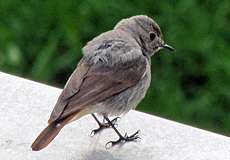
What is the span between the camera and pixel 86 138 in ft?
18.9

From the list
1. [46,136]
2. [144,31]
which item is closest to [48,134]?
[46,136]

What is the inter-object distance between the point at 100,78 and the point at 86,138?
39cm

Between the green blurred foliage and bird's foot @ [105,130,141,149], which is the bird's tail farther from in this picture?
the green blurred foliage

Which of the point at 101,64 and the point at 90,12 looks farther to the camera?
the point at 90,12

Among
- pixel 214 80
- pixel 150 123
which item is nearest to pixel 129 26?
pixel 150 123

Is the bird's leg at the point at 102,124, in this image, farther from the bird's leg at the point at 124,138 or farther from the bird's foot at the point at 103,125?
the bird's leg at the point at 124,138

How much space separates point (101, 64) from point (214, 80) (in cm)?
233

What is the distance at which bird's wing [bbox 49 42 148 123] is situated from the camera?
18.6 ft

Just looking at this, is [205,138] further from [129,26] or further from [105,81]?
[129,26]

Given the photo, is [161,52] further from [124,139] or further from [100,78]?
[124,139]

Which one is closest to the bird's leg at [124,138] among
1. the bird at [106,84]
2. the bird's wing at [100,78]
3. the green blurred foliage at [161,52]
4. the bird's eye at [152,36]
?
the bird at [106,84]

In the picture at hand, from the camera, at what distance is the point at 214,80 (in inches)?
324

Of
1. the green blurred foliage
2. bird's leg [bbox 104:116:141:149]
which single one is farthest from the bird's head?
the green blurred foliage

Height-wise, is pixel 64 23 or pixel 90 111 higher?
pixel 90 111
